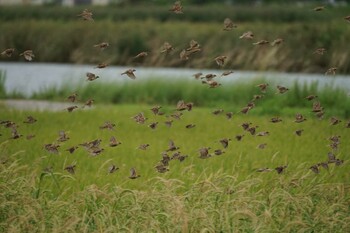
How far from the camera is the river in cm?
1190

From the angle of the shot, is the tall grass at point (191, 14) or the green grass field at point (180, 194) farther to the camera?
the tall grass at point (191, 14)

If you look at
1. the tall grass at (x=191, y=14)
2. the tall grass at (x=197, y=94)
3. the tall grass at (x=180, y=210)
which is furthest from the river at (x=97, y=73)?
the tall grass at (x=191, y=14)

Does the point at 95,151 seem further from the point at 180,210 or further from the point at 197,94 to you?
the point at 197,94

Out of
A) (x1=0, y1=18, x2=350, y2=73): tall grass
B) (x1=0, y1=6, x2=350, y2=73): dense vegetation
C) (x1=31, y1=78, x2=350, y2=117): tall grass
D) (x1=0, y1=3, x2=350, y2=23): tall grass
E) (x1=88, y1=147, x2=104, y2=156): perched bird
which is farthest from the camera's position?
(x1=0, y1=3, x2=350, y2=23): tall grass

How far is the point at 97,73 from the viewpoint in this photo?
1429 cm

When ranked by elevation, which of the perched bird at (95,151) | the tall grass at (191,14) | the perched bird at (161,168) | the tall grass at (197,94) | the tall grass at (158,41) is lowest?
the tall grass at (191,14)

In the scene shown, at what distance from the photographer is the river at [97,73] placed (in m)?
11.9

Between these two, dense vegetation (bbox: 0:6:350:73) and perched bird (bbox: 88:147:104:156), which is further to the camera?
dense vegetation (bbox: 0:6:350:73)

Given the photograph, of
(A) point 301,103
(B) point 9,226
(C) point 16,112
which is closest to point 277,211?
(B) point 9,226

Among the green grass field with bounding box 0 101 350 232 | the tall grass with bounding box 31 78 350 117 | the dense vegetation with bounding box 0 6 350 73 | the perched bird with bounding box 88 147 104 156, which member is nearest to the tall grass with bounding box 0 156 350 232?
the green grass field with bounding box 0 101 350 232

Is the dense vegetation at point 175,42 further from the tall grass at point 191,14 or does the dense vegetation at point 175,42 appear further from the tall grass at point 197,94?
the tall grass at point 191,14

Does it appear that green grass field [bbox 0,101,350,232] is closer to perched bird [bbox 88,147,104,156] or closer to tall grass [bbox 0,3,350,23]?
perched bird [bbox 88,147,104,156]

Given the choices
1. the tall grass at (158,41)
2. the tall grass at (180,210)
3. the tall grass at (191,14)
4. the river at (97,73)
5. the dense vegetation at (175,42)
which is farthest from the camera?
the tall grass at (191,14)

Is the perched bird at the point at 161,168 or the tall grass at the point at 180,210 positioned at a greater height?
the perched bird at the point at 161,168
